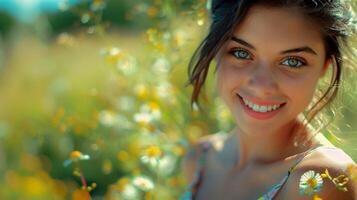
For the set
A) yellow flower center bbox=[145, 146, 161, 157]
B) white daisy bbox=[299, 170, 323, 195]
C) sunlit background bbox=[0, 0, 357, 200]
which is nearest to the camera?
white daisy bbox=[299, 170, 323, 195]

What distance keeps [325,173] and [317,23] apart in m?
0.42

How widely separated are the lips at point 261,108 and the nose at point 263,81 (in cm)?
4

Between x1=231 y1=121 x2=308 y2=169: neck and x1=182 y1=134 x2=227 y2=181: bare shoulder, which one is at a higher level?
x1=182 y1=134 x2=227 y2=181: bare shoulder

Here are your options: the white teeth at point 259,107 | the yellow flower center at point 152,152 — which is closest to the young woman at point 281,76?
the white teeth at point 259,107

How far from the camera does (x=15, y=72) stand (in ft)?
21.5

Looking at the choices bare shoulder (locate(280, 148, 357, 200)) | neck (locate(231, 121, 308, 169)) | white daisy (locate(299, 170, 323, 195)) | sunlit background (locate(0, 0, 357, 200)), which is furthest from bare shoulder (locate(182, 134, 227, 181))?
white daisy (locate(299, 170, 323, 195))

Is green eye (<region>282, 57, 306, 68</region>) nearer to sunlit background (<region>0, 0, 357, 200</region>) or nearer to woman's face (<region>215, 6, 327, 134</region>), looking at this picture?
woman's face (<region>215, 6, 327, 134</region>)

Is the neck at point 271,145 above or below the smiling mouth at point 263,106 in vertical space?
below

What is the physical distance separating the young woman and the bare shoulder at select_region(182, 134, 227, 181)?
0.33m

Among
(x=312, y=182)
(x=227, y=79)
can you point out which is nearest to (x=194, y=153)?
(x=227, y=79)

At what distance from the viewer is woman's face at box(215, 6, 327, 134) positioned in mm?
2020

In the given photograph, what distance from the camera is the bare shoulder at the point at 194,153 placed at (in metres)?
2.61

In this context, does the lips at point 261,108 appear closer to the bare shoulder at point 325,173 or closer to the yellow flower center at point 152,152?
the bare shoulder at point 325,173

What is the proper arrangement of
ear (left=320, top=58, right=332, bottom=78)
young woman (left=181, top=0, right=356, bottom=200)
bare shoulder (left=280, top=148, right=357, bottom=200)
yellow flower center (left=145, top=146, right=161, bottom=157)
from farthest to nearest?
1. yellow flower center (left=145, top=146, right=161, bottom=157)
2. ear (left=320, top=58, right=332, bottom=78)
3. young woman (left=181, top=0, right=356, bottom=200)
4. bare shoulder (left=280, top=148, right=357, bottom=200)
